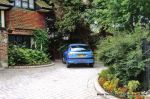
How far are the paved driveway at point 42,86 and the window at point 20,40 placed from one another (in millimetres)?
6696

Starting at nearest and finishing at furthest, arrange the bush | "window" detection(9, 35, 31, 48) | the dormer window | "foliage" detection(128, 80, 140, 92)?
"foliage" detection(128, 80, 140, 92) → the bush → "window" detection(9, 35, 31, 48) → the dormer window

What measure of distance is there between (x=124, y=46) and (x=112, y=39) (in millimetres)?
891

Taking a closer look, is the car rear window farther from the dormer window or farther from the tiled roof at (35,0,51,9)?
the dormer window

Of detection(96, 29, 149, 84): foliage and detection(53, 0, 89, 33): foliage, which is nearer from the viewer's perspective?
detection(96, 29, 149, 84): foliage

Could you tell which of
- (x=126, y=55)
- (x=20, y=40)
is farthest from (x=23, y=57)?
(x=126, y=55)

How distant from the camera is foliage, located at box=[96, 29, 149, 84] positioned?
12250mm

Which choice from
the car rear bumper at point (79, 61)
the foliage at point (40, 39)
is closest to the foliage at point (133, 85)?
the car rear bumper at point (79, 61)

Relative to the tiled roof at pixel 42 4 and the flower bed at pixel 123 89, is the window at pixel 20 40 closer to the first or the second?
the tiled roof at pixel 42 4

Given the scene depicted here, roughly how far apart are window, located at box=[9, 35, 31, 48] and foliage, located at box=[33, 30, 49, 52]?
650mm

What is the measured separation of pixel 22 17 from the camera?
2788 cm

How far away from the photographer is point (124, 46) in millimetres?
13117

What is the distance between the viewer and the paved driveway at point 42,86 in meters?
12.9

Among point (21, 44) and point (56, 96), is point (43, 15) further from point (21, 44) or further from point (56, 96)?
point (56, 96)

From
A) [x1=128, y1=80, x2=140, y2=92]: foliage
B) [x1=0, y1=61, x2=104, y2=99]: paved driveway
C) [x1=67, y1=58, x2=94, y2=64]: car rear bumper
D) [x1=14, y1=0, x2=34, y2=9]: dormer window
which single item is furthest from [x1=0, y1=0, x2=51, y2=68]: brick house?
[x1=128, y1=80, x2=140, y2=92]: foliage
